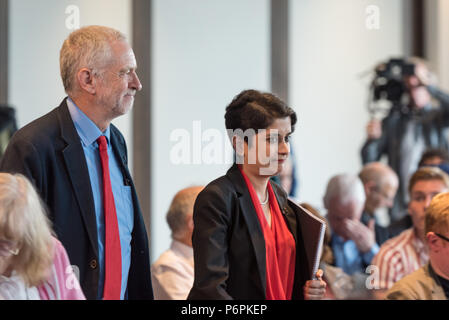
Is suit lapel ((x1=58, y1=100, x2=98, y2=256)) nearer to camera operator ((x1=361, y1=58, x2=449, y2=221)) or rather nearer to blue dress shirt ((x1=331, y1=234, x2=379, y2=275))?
blue dress shirt ((x1=331, y1=234, x2=379, y2=275))

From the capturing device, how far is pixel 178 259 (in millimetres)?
3049

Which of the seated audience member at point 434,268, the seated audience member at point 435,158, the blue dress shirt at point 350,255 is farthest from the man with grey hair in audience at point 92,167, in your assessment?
the seated audience member at point 435,158

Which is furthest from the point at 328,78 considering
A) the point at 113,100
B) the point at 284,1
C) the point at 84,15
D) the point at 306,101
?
the point at 113,100

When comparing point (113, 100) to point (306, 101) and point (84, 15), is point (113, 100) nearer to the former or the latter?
point (84, 15)

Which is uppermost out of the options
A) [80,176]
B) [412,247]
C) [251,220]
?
[80,176]

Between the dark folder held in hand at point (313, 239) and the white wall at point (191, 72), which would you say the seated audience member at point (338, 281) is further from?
the white wall at point (191, 72)

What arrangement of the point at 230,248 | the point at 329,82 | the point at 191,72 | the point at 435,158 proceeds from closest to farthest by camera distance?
the point at 230,248 < the point at 435,158 < the point at 191,72 < the point at 329,82

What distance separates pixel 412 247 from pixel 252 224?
67.4 inches

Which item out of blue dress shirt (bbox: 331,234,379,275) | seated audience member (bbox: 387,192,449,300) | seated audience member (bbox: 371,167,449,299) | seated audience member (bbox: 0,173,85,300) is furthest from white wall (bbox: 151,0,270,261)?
seated audience member (bbox: 0,173,85,300)

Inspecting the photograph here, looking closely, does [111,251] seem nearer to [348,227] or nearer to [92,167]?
[92,167]

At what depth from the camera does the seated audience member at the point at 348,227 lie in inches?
153

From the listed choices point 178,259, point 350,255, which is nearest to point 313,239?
point 178,259

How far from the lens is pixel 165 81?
5473 mm

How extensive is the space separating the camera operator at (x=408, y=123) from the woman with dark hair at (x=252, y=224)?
3.73 m
